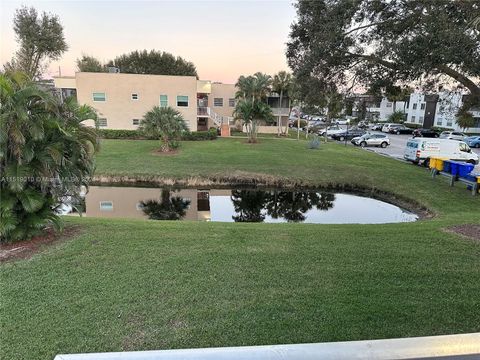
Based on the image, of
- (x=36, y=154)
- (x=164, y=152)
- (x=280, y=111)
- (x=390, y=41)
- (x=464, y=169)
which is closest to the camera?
(x=36, y=154)

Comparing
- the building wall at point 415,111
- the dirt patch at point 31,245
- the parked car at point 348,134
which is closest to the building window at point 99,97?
the parked car at point 348,134

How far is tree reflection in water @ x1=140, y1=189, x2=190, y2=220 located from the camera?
39.3 feet

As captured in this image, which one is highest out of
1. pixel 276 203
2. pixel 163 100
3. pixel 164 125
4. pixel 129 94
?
pixel 129 94

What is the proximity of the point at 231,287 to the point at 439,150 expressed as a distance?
22.1 metres

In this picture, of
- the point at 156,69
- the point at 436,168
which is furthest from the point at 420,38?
the point at 156,69

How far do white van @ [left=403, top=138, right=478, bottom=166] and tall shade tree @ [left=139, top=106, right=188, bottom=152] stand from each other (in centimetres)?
1606

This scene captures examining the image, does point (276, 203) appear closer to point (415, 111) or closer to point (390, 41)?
point (390, 41)

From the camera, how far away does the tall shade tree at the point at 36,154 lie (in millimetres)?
5016

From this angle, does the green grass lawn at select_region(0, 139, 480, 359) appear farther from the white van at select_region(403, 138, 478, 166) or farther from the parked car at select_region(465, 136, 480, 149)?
the parked car at select_region(465, 136, 480, 149)

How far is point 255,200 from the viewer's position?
48.1ft

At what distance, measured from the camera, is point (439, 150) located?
70.8 ft

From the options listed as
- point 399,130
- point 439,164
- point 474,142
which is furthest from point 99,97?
point 399,130

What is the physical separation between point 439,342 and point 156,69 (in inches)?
2103

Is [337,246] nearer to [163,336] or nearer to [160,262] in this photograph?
[160,262]
